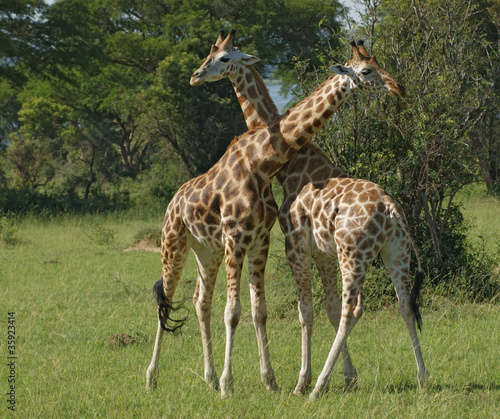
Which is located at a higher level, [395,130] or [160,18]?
[160,18]

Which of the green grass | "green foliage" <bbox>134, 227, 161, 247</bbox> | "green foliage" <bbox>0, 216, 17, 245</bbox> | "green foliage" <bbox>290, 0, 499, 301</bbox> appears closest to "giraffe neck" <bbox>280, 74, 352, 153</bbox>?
"green foliage" <bbox>290, 0, 499, 301</bbox>

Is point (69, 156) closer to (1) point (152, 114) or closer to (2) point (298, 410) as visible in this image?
(1) point (152, 114)

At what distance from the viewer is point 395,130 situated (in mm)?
8695

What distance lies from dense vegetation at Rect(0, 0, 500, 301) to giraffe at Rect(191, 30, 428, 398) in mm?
2864

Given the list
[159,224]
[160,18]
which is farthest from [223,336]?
[160,18]

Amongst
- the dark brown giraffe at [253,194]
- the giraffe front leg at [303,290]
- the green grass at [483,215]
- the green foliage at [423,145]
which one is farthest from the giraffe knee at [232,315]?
the green grass at [483,215]

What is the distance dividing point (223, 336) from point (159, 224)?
10.4m

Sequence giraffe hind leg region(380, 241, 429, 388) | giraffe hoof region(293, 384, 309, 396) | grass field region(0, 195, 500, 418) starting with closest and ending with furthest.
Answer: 1. giraffe hind leg region(380, 241, 429, 388)
2. grass field region(0, 195, 500, 418)
3. giraffe hoof region(293, 384, 309, 396)

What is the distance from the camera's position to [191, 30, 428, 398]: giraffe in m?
Result: 5.14

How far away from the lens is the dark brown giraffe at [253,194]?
5.40 metres

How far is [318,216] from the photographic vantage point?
5.33 m

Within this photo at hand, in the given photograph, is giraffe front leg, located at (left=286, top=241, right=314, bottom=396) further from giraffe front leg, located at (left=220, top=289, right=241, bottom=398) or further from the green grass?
the green grass

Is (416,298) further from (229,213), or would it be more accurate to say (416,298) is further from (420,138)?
(420,138)

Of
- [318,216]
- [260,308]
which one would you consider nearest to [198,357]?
[260,308]
